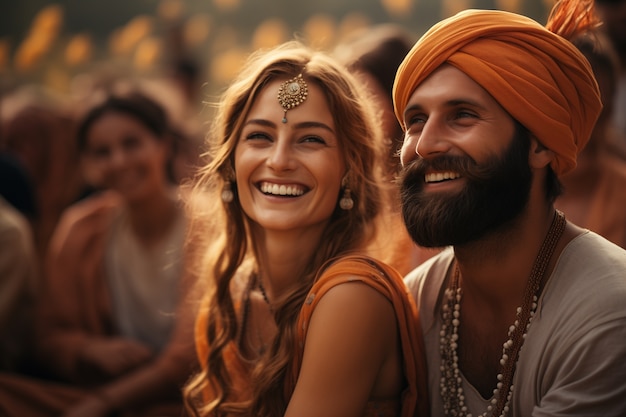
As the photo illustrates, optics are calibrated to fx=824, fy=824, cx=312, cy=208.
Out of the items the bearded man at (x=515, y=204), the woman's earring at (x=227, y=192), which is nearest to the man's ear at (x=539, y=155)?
the bearded man at (x=515, y=204)

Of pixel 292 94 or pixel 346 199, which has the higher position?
pixel 292 94

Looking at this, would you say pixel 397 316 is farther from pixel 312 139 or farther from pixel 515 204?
pixel 312 139

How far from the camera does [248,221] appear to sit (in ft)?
10.0

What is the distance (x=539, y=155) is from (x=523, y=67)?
0.91ft

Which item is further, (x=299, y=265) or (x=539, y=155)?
(x=299, y=265)

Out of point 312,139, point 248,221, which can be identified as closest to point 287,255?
point 248,221

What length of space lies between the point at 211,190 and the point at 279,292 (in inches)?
21.7

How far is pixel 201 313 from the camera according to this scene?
10.4 ft

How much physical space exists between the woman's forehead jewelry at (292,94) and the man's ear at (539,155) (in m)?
0.78

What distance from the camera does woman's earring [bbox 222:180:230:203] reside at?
9.87 ft

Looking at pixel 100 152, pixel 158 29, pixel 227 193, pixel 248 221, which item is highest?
pixel 227 193

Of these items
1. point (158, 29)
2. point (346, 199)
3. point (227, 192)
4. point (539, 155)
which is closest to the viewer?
point (539, 155)

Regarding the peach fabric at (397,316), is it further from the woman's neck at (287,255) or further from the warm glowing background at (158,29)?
the warm glowing background at (158,29)

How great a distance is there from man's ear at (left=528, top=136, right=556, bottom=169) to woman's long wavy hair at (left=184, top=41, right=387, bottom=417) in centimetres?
64
